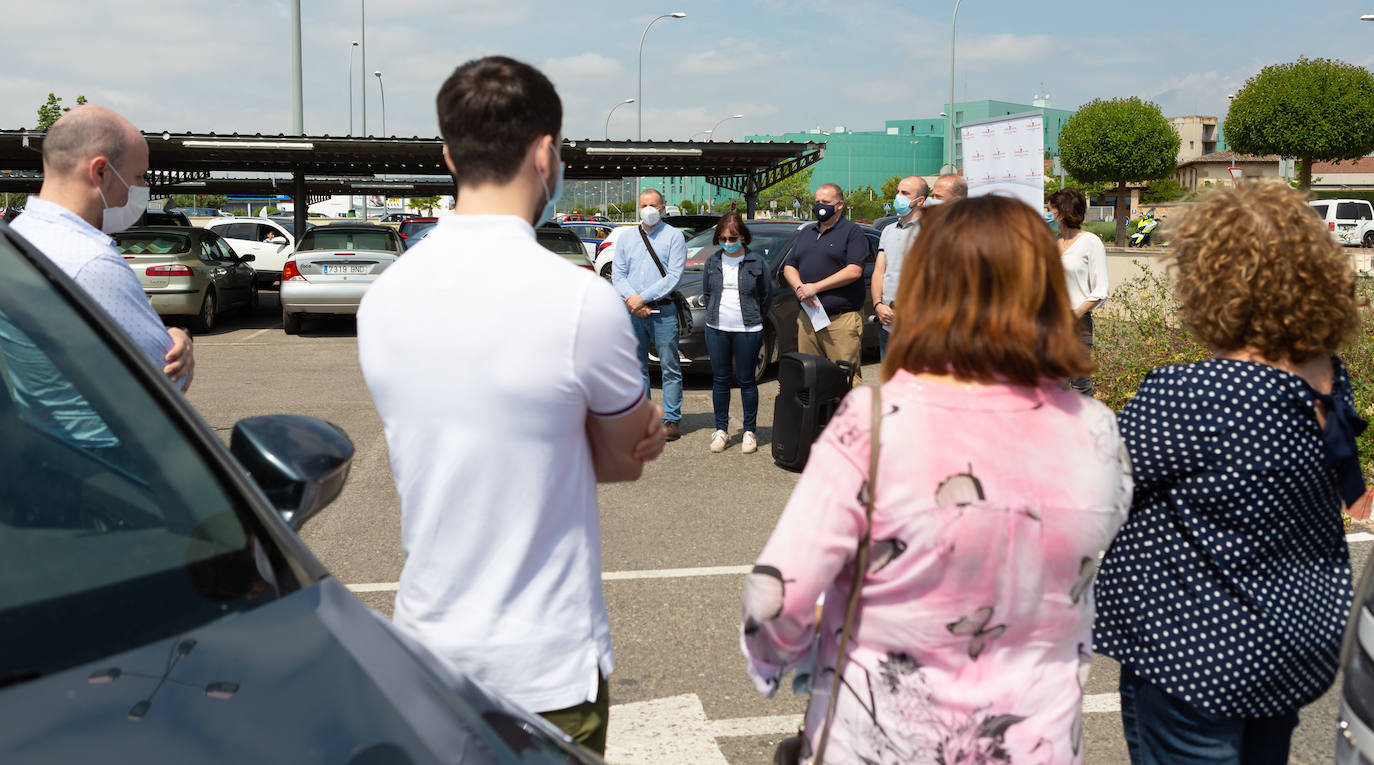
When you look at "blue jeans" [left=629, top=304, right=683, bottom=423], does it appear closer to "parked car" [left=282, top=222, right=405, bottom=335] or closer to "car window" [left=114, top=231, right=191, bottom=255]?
"parked car" [left=282, top=222, right=405, bottom=335]

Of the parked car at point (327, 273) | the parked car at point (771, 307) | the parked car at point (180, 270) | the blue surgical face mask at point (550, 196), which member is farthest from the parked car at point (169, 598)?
the parked car at point (180, 270)

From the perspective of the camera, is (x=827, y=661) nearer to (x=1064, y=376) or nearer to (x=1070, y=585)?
(x=1070, y=585)

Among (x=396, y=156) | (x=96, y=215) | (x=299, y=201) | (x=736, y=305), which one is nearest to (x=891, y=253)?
(x=736, y=305)

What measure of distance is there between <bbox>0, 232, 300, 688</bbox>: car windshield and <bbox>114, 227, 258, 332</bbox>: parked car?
44.6 feet

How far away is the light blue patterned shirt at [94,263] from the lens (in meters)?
3.12

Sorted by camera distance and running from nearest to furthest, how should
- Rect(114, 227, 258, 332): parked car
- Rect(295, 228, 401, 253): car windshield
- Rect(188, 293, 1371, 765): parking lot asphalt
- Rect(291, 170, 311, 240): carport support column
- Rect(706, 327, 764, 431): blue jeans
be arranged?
Rect(188, 293, 1371, 765): parking lot asphalt
Rect(706, 327, 764, 431): blue jeans
Rect(114, 227, 258, 332): parked car
Rect(295, 228, 401, 253): car windshield
Rect(291, 170, 311, 240): carport support column

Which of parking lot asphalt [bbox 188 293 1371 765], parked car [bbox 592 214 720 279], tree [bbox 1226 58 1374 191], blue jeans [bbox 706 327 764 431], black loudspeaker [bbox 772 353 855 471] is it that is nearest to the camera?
parking lot asphalt [bbox 188 293 1371 765]

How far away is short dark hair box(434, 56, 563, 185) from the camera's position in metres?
1.92

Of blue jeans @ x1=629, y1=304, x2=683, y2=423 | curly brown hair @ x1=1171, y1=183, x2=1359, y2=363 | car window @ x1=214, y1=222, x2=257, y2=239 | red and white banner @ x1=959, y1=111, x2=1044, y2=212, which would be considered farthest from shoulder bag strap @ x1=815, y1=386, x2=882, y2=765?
car window @ x1=214, y1=222, x2=257, y2=239

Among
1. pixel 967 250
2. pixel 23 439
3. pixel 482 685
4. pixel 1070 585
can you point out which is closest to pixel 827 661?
pixel 1070 585

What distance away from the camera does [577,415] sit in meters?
1.92

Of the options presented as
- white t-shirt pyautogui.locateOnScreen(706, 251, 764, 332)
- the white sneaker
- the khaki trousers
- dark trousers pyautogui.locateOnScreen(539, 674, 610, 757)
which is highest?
white t-shirt pyautogui.locateOnScreen(706, 251, 764, 332)

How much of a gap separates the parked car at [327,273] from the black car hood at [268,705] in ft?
44.5

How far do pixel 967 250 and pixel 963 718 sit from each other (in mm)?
742
